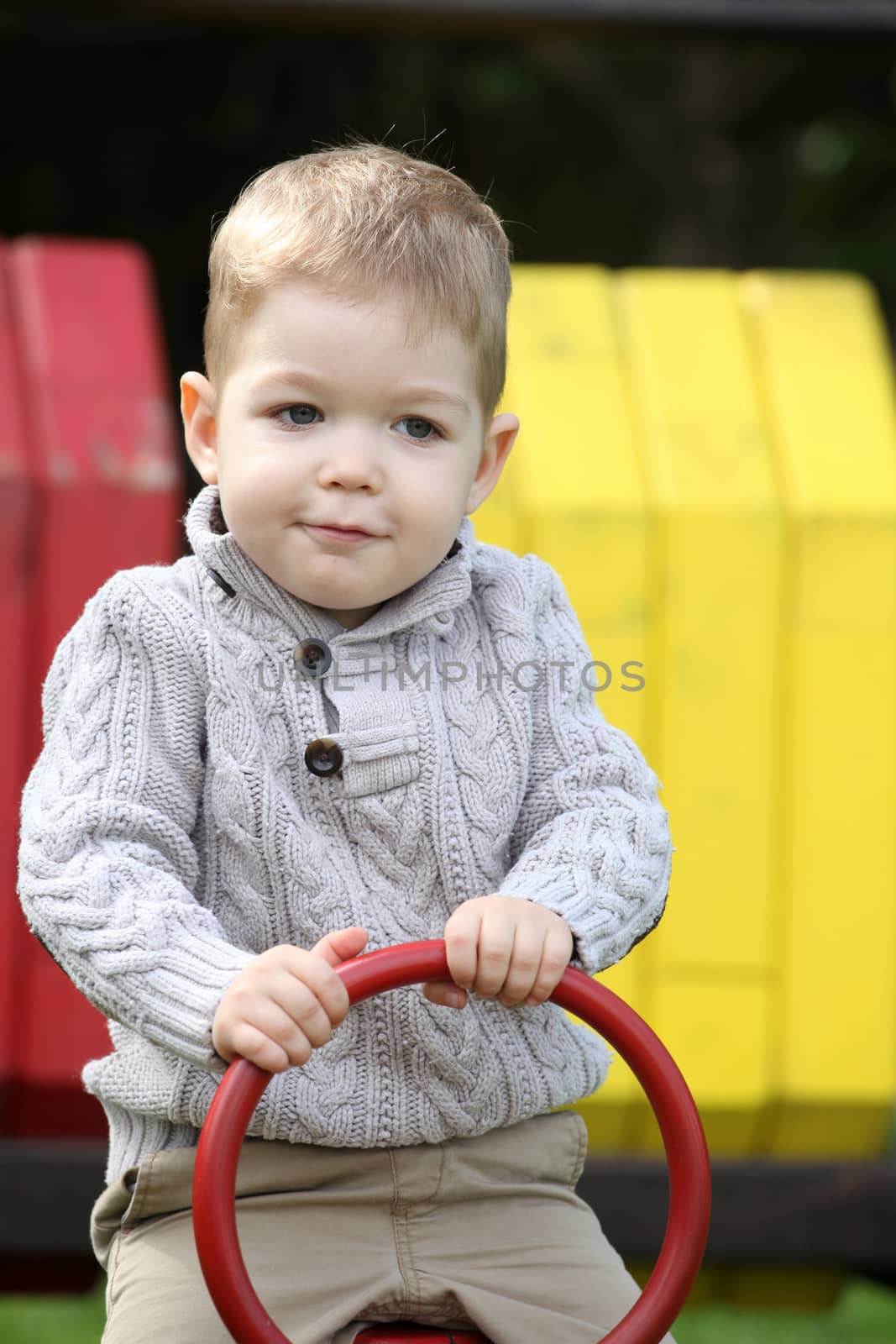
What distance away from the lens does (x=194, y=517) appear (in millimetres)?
1730

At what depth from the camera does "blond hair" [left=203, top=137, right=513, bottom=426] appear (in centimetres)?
160

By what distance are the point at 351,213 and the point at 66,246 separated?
1.76 metres

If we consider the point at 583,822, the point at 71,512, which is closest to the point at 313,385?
the point at 583,822

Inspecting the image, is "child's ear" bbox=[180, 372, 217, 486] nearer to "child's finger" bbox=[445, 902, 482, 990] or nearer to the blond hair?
the blond hair

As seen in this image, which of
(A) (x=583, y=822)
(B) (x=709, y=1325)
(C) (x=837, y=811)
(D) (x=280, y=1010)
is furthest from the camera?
(B) (x=709, y=1325)

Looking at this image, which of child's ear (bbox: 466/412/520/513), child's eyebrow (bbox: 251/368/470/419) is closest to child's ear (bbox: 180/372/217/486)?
child's eyebrow (bbox: 251/368/470/419)

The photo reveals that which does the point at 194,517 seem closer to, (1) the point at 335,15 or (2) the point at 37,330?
(2) the point at 37,330

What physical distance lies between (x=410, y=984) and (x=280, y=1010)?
0.42 feet

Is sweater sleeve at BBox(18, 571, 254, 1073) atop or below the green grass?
atop

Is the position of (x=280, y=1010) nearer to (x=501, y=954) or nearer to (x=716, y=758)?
(x=501, y=954)

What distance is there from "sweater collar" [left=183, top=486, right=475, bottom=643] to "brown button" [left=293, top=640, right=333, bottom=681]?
0.07 ft

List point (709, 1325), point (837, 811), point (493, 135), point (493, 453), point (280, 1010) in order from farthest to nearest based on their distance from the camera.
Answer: point (493, 135) < point (709, 1325) < point (837, 811) < point (493, 453) < point (280, 1010)

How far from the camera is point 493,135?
5.84 metres

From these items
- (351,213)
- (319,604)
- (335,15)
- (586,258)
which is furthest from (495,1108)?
(586,258)
